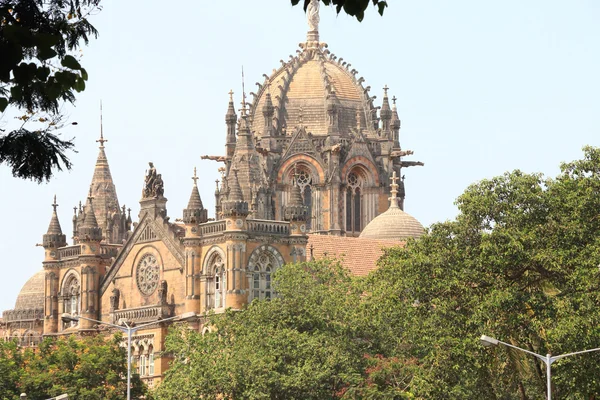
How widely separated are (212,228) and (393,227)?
17.8 metres

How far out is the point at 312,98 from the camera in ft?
377

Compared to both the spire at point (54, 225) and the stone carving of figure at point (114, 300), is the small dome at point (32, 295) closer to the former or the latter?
the spire at point (54, 225)

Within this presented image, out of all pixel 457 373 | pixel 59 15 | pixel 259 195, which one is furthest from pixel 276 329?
pixel 59 15

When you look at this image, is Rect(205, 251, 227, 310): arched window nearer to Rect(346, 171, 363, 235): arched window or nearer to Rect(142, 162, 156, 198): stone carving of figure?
Rect(142, 162, 156, 198): stone carving of figure

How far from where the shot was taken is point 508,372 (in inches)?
2494

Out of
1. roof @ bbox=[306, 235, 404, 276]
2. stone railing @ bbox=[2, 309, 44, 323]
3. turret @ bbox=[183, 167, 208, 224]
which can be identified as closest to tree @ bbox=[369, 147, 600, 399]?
turret @ bbox=[183, 167, 208, 224]

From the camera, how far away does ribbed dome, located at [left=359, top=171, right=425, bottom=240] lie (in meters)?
107

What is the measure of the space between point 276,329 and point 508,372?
15.1 m

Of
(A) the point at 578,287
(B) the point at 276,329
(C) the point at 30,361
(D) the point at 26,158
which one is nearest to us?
(D) the point at 26,158

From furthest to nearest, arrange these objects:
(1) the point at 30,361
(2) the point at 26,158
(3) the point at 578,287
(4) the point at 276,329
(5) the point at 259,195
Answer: (5) the point at 259,195, (1) the point at 30,361, (4) the point at 276,329, (3) the point at 578,287, (2) the point at 26,158

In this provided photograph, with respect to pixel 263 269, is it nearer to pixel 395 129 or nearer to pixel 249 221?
pixel 249 221

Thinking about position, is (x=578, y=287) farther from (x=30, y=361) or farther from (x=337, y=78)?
(x=337, y=78)

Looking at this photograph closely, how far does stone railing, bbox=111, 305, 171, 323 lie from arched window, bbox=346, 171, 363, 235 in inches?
800

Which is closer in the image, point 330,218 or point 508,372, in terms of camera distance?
point 508,372
